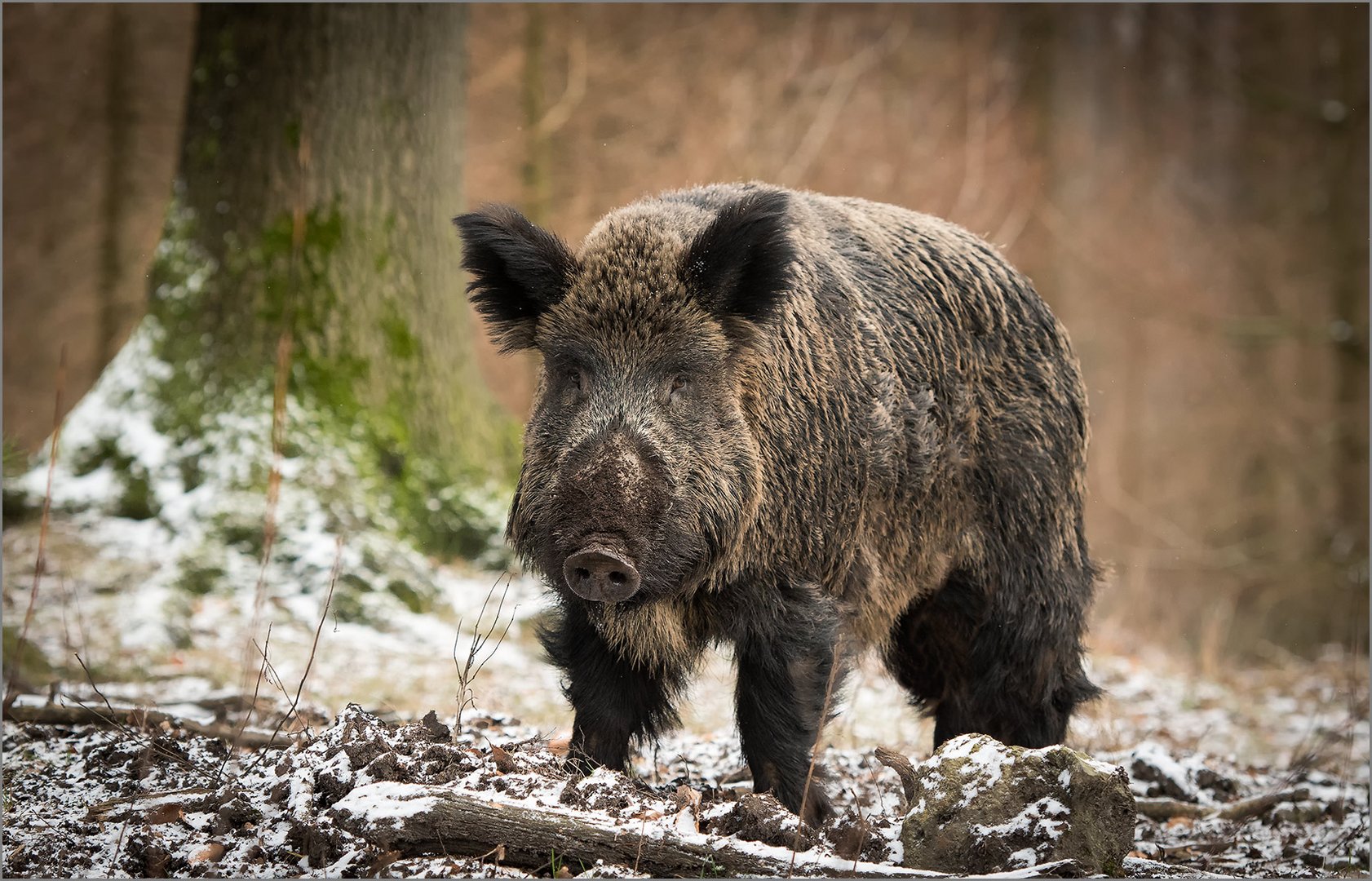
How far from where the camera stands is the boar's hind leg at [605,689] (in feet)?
13.6

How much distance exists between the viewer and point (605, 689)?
13.8 feet

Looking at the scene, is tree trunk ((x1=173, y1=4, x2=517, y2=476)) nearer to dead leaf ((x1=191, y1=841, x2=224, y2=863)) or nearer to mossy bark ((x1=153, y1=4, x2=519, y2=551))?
mossy bark ((x1=153, y1=4, x2=519, y2=551))

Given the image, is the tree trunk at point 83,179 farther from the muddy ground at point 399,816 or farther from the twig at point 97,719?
the muddy ground at point 399,816

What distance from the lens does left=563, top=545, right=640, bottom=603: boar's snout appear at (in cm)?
347

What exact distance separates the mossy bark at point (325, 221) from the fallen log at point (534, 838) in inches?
182

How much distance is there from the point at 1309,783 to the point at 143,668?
5.84 metres

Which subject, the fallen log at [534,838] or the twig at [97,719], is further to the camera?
the twig at [97,719]

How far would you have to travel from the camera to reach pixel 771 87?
1689 cm

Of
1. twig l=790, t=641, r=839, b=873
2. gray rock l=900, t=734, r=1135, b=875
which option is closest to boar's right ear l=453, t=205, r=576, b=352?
twig l=790, t=641, r=839, b=873

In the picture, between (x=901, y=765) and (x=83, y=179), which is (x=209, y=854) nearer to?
(x=901, y=765)

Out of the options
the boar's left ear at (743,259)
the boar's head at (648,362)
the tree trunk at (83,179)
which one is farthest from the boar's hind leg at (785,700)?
the tree trunk at (83,179)

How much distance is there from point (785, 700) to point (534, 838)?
117 cm

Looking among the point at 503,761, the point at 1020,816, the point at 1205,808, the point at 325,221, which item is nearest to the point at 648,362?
the point at 503,761

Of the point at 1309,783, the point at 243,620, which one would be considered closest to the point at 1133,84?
the point at 1309,783
